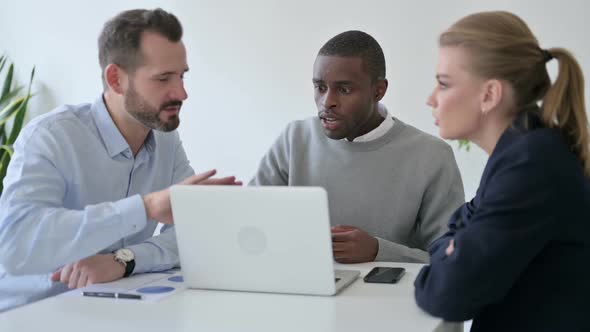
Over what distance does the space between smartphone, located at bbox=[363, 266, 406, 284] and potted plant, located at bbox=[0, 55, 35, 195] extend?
9.00ft

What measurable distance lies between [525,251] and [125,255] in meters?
0.98

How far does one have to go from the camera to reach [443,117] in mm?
1632

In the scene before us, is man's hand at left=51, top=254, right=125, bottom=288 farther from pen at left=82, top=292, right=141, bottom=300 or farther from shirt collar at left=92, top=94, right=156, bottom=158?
shirt collar at left=92, top=94, right=156, bottom=158

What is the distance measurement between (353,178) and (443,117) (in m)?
0.70

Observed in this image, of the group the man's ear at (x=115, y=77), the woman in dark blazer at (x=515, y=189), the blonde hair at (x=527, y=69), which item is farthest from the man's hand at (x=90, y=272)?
the blonde hair at (x=527, y=69)

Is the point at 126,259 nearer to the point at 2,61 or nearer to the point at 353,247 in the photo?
the point at 353,247

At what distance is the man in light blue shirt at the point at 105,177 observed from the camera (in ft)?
5.67

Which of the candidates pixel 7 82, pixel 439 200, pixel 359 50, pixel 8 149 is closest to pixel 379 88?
pixel 359 50

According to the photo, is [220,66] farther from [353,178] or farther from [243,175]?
[353,178]

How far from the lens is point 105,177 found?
2.03m

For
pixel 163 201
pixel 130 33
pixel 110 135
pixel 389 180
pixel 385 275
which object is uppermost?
pixel 130 33

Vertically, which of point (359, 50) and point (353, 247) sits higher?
point (359, 50)

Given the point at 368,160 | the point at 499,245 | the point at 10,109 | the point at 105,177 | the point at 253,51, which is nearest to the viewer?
the point at 499,245

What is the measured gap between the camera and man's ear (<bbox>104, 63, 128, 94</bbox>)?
2062 mm
